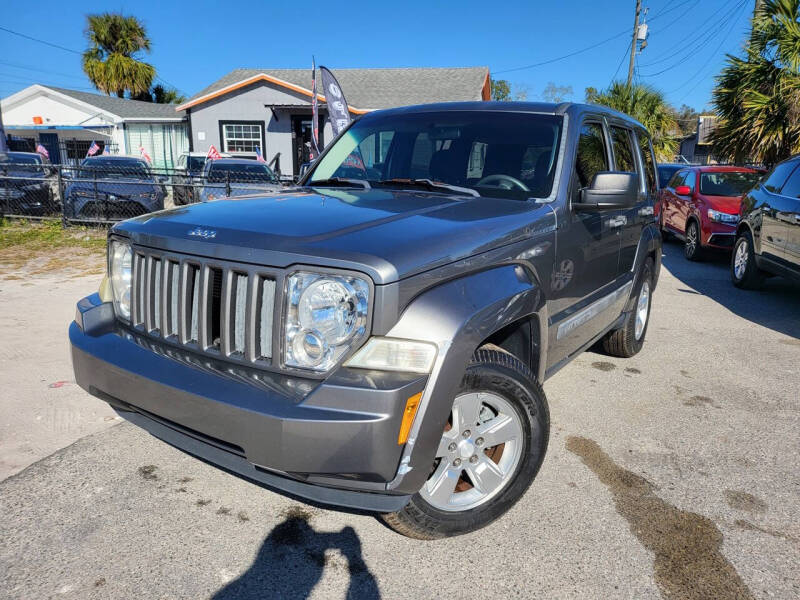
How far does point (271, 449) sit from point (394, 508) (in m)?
0.47

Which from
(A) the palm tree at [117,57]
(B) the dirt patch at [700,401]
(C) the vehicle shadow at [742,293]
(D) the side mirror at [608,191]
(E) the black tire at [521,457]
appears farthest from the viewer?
(A) the palm tree at [117,57]

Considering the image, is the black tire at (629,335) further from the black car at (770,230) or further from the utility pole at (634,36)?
the utility pole at (634,36)

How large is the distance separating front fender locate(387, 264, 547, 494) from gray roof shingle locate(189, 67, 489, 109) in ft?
71.0

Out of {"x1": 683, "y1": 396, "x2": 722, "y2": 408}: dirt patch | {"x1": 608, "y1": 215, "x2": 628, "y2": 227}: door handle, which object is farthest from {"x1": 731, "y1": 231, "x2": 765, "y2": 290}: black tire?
{"x1": 608, "y1": 215, "x2": 628, "y2": 227}: door handle

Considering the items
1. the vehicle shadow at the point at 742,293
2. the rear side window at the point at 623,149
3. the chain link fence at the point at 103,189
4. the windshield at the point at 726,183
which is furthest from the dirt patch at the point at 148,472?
the windshield at the point at 726,183

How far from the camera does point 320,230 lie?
2.21 meters

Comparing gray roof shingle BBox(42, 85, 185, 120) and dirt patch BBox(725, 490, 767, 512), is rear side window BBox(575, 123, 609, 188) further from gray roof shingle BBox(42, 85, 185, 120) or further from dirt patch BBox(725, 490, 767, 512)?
gray roof shingle BBox(42, 85, 185, 120)

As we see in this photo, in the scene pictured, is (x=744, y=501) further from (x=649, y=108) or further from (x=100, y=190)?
(x=649, y=108)

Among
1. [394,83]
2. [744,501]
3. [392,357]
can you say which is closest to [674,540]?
[744,501]

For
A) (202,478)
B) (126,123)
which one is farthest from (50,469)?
(126,123)

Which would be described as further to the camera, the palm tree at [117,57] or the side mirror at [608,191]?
the palm tree at [117,57]

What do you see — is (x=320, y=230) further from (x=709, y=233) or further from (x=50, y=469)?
(x=709, y=233)

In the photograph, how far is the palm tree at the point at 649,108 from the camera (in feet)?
74.6

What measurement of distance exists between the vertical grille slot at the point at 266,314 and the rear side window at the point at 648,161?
3.68 metres
